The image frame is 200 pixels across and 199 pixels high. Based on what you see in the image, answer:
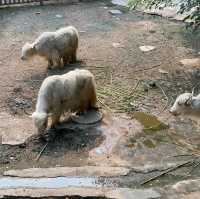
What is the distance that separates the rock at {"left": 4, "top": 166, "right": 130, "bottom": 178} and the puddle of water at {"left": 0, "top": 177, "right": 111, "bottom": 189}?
0.34 ft

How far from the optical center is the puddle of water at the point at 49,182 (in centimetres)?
669

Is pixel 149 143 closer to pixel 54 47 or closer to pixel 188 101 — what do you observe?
pixel 188 101

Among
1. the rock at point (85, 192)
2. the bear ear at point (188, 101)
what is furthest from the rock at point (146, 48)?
the rock at point (85, 192)

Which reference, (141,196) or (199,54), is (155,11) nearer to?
(199,54)

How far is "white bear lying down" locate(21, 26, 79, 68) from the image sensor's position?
10398mm

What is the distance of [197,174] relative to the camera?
7121mm

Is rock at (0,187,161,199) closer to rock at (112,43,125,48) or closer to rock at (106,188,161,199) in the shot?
rock at (106,188,161,199)

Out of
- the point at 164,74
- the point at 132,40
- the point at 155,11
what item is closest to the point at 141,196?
the point at 164,74

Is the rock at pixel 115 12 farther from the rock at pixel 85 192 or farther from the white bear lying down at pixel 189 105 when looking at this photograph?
the rock at pixel 85 192

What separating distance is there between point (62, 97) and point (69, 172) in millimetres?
1526

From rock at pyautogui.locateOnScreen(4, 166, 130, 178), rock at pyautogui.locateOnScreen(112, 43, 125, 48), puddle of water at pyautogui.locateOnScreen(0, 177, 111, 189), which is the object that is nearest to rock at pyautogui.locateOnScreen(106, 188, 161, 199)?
puddle of water at pyautogui.locateOnScreen(0, 177, 111, 189)

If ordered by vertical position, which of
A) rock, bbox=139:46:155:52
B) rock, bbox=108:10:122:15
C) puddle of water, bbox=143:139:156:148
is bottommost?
puddle of water, bbox=143:139:156:148

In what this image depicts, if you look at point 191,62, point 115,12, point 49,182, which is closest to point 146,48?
point 191,62

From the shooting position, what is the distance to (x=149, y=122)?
28.4 ft
